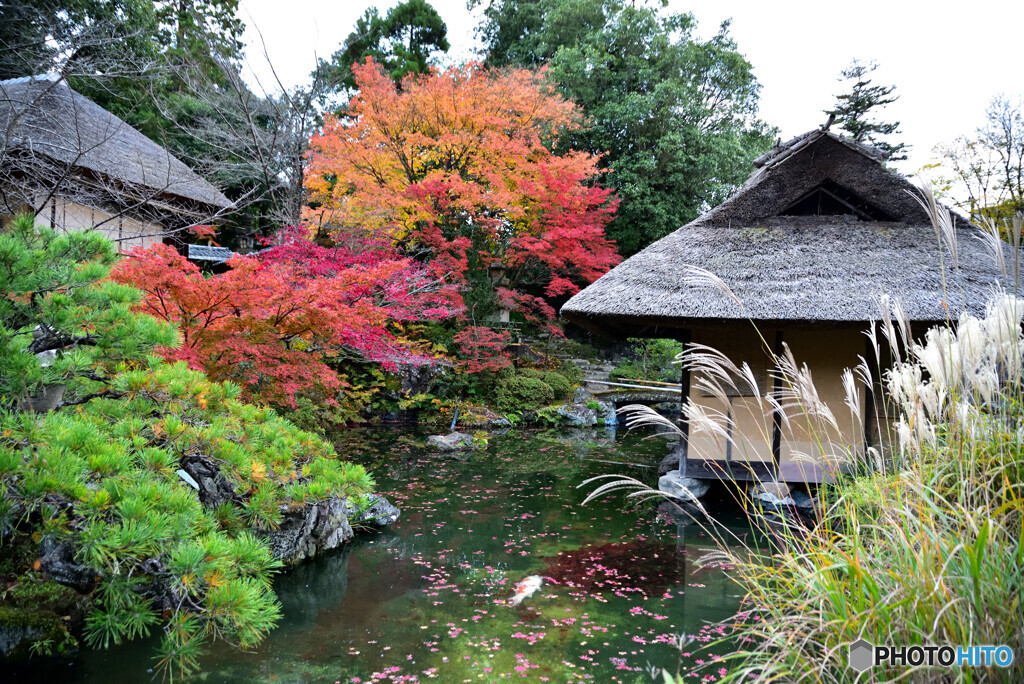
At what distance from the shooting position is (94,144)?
6477 mm

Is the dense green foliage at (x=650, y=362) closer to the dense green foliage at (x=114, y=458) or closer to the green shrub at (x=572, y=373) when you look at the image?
the green shrub at (x=572, y=373)

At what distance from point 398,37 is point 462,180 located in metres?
9.75

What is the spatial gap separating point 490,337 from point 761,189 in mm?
5912

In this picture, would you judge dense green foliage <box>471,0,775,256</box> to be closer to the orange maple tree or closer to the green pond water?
A: the orange maple tree

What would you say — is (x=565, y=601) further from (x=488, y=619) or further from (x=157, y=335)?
(x=157, y=335)

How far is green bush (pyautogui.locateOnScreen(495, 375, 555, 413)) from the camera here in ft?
37.7

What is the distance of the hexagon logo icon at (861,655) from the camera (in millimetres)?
1462

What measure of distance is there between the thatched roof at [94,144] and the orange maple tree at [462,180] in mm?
2033

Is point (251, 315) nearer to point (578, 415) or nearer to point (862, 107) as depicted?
point (578, 415)

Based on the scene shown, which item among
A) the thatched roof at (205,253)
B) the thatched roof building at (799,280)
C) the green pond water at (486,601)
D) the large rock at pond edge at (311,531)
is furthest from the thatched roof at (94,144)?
the thatched roof building at (799,280)

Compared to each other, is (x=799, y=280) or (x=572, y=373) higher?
(x=799, y=280)

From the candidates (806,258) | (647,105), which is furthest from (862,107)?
(806,258)

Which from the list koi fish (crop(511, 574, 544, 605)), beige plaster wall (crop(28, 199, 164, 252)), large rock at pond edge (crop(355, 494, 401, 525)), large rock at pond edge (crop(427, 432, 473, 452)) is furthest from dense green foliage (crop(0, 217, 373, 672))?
large rock at pond edge (crop(427, 432, 473, 452))

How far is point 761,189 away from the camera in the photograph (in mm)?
6551
